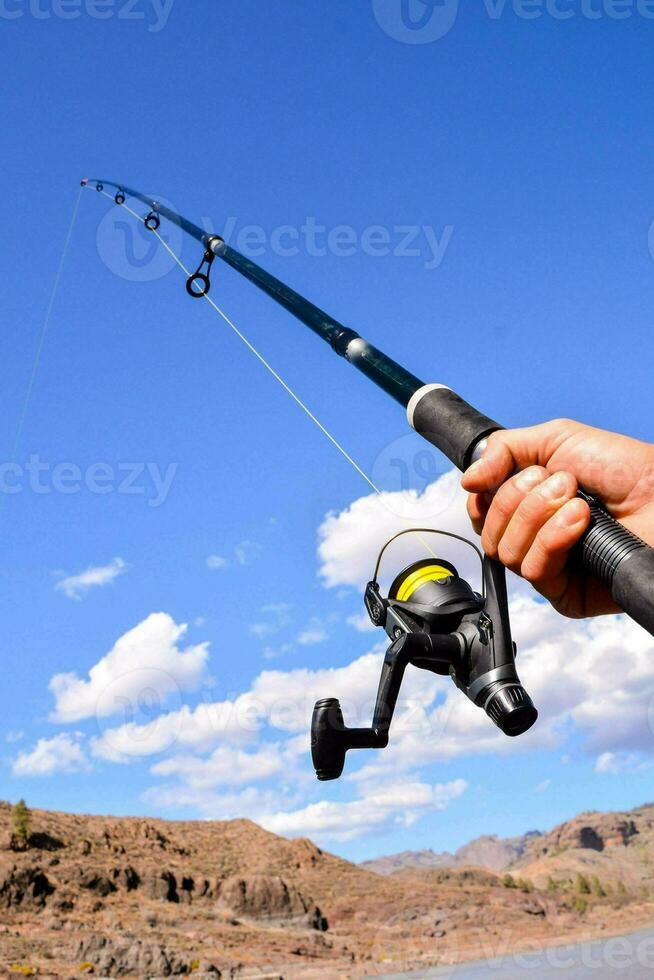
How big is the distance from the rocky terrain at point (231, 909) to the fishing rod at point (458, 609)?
38138 mm

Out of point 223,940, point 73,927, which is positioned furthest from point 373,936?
point 73,927

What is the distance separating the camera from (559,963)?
53.3 m

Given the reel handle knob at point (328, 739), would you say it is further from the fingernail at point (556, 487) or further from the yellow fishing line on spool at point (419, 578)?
the fingernail at point (556, 487)

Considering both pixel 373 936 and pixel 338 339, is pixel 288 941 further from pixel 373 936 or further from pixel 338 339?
pixel 338 339

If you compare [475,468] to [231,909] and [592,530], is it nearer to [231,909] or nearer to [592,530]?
[592,530]

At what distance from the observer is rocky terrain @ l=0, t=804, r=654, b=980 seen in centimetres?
4069

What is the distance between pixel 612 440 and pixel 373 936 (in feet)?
209

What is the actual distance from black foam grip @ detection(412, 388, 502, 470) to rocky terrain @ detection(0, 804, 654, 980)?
1503 inches

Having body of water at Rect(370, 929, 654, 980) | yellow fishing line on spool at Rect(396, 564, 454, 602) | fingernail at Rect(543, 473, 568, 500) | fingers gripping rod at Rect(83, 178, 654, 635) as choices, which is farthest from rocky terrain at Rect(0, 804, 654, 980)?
fingernail at Rect(543, 473, 568, 500)

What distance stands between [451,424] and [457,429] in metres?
0.04

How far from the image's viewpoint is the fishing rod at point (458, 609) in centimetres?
218

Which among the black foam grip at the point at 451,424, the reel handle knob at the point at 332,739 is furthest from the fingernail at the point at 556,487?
the reel handle knob at the point at 332,739

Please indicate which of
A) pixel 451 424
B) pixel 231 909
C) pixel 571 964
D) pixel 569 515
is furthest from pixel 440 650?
pixel 571 964

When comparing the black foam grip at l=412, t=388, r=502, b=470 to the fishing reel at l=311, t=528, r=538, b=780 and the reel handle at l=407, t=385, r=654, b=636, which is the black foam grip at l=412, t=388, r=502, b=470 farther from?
the fishing reel at l=311, t=528, r=538, b=780
